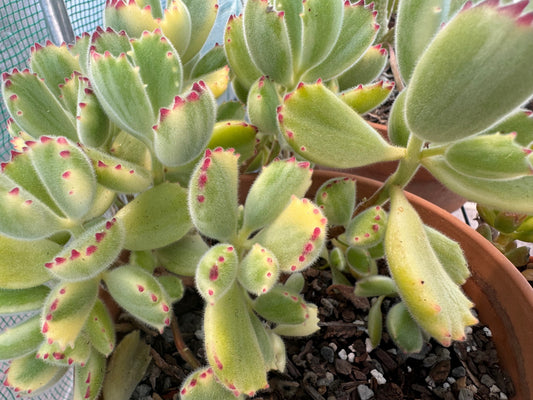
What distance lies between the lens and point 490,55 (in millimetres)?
382

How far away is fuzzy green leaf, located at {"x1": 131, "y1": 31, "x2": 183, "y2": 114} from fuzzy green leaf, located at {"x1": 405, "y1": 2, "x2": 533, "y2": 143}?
256 millimetres

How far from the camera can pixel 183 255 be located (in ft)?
1.95

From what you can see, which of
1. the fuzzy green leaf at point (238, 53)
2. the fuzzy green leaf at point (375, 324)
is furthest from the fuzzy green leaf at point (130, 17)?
the fuzzy green leaf at point (375, 324)

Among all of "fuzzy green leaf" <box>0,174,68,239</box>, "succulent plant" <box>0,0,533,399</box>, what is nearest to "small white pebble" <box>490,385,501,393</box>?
"succulent plant" <box>0,0,533,399</box>

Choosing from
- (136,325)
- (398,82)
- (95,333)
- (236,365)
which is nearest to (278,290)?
(236,365)

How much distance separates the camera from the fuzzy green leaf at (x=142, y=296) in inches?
19.0

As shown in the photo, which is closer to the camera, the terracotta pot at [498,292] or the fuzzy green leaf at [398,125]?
the fuzzy green leaf at [398,125]

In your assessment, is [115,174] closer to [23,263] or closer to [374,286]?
[23,263]

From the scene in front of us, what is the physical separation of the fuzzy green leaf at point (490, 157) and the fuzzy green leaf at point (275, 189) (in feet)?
0.52

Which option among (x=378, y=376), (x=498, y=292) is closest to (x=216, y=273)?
(x=378, y=376)

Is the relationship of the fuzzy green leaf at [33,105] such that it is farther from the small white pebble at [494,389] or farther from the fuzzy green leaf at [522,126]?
the small white pebble at [494,389]

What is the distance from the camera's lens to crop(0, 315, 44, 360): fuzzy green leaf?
52 cm

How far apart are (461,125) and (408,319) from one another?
1.26 feet

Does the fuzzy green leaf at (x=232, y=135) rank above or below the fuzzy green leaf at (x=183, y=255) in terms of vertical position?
above
